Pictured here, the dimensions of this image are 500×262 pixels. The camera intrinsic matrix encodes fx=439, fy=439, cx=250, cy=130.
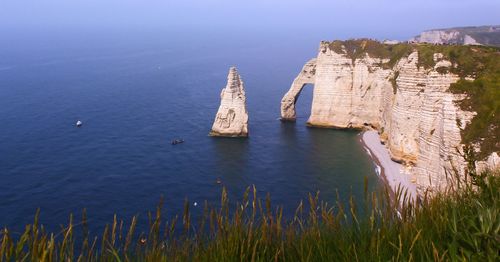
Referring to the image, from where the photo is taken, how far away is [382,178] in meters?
48.4

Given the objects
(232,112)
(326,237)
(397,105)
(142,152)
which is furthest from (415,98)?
(326,237)

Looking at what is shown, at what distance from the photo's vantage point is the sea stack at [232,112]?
67875 mm

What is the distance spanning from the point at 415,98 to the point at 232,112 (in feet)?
91.0

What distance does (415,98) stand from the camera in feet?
168

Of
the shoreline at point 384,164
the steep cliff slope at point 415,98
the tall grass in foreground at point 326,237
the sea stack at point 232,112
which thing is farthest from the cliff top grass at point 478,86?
the tall grass in foreground at point 326,237

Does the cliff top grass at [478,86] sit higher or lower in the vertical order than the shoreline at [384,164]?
Answer: higher

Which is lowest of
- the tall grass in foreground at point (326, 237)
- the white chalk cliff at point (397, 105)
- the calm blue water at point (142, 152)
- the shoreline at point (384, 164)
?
the shoreline at point (384, 164)

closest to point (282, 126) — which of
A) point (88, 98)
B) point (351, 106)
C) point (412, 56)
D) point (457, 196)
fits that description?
point (351, 106)

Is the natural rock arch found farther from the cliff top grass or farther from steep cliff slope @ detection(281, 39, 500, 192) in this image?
the cliff top grass

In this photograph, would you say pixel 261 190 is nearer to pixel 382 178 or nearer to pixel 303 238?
pixel 382 178

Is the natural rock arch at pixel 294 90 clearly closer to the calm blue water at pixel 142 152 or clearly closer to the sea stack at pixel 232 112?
the calm blue water at pixel 142 152

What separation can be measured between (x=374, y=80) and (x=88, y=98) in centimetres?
5817

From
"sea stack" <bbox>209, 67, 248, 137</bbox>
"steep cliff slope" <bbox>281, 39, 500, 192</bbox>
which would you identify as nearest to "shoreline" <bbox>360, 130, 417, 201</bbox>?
"steep cliff slope" <bbox>281, 39, 500, 192</bbox>

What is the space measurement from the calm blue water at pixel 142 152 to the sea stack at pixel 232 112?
204cm
